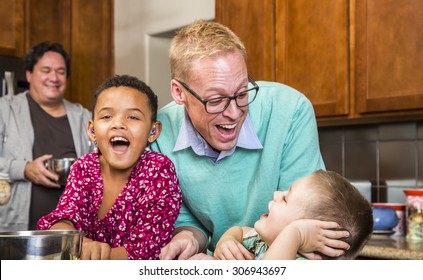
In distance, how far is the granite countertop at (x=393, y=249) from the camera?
221 cm

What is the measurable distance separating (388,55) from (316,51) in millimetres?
377

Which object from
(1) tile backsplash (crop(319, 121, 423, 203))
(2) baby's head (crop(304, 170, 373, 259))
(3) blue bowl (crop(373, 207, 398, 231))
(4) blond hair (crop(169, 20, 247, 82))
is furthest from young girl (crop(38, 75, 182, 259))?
(1) tile backsplash (crop(319, 121, 423, 203))

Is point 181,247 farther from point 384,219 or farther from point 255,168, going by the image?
point 384,219

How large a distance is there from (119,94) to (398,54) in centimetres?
153

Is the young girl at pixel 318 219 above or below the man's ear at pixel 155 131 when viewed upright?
below

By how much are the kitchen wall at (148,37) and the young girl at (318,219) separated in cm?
262

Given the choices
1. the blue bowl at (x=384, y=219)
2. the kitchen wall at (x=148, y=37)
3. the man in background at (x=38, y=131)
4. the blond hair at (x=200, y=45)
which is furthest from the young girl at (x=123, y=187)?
the kitchen wall at (x=148, y=37)

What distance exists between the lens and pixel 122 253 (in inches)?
51.1

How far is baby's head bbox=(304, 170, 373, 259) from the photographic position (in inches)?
48.4

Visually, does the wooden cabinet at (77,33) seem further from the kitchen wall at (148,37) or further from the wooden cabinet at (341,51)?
the wooden cabinet at (341,51)

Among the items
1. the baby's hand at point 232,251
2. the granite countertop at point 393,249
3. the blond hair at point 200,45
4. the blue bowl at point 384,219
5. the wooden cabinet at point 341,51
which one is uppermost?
the wooden cabinet at point 341,51

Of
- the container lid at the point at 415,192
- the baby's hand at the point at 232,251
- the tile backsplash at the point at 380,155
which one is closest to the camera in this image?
the baby's hand at the point at 232,251

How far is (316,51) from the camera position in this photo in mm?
2873

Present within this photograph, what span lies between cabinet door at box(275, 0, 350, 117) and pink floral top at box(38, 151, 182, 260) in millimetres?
1531
